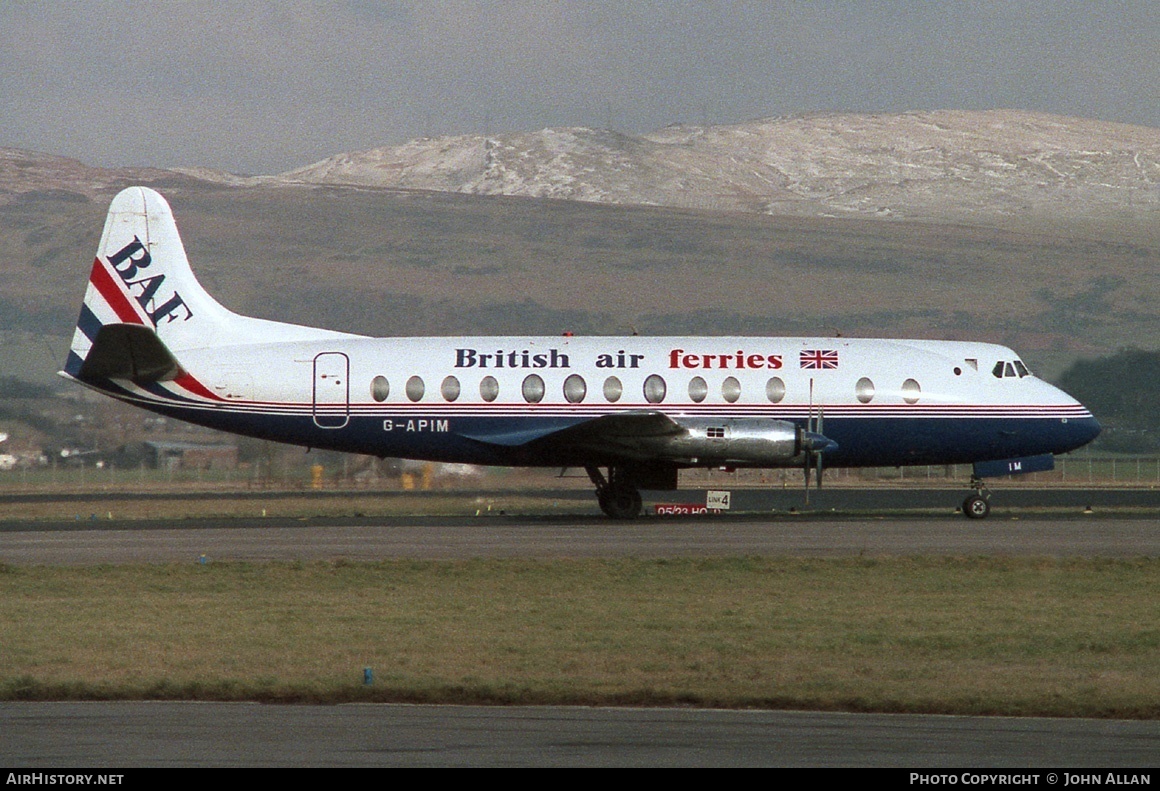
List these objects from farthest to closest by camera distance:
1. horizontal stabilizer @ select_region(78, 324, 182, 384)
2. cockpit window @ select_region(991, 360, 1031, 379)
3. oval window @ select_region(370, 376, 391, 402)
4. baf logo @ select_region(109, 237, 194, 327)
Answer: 1. cockpit window @ select_region(991, 360, 1031, 379)
2. baf logo @ select_region(109, 237, 194, 327)
3. oval window @ select_region(370, 376, 391, 402)
4. horizontal stabilizer @ select_region(78, 324, 182, 384)

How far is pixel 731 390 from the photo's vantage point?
34.2 m

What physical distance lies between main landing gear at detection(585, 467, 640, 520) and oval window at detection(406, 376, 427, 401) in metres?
4.45

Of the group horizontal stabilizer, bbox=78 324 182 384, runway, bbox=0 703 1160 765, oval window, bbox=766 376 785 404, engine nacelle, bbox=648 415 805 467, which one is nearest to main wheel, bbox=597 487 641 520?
engine nacelle, bbox=648 415 805 467

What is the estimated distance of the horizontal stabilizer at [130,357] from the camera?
107ft

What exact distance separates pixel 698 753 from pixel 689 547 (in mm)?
16777

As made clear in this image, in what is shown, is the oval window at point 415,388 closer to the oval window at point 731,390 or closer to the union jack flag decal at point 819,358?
the oval window at point 731,390

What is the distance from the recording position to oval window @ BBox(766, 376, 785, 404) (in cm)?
3422

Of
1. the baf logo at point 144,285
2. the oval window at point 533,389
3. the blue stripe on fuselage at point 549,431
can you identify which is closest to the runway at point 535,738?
the blue stripe on fuselage at point 549,431

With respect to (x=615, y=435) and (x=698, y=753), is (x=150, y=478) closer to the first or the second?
(x=615, y=435)

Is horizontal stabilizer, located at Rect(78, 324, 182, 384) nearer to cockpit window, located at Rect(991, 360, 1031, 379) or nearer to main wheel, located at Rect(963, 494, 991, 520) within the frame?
main wheel, located at Rect(963, 494, 991, 520)

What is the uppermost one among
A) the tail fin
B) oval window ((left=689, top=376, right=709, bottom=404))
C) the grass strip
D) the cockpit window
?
the tail fin

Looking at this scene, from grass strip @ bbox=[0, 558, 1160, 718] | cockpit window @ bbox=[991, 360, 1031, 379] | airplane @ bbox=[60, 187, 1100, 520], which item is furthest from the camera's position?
cockpit window @ bbox=[991, 360, 1031, 379]

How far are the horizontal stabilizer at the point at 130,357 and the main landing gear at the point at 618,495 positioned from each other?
10.2 meters

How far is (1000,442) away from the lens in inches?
1389
